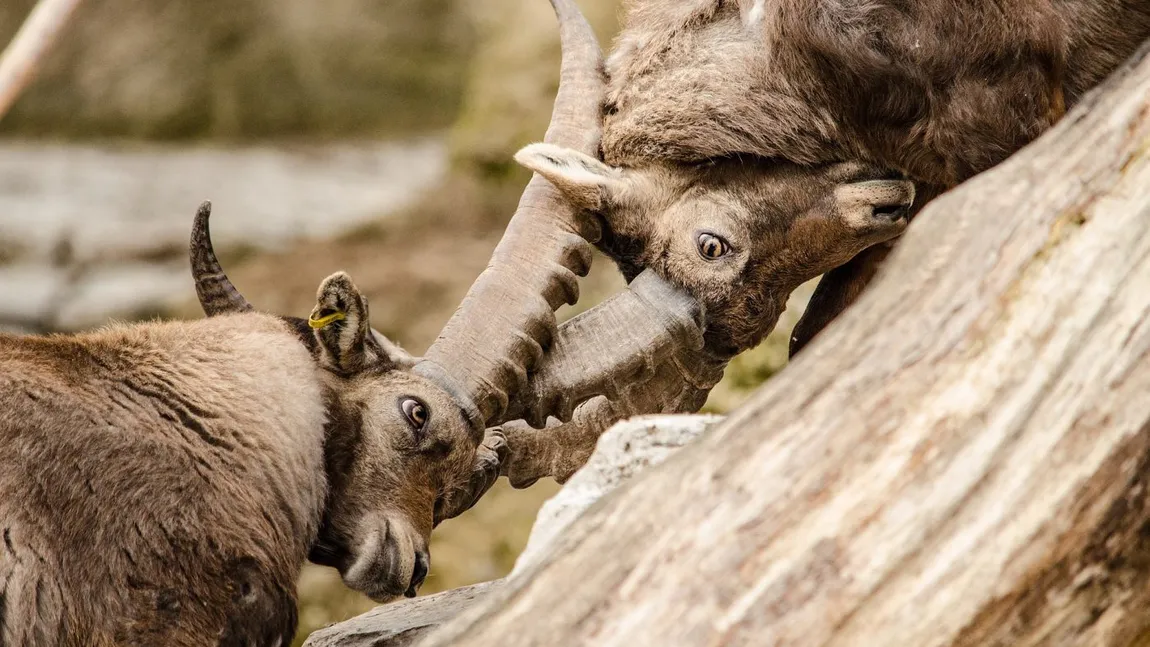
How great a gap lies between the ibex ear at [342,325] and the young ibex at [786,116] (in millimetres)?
780

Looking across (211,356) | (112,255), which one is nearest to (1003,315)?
(211,356)

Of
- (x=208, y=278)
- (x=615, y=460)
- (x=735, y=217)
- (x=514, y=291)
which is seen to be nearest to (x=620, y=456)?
(x=615, y=460)

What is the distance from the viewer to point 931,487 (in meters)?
2.34

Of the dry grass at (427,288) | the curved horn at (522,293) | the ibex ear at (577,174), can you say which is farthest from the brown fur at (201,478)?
the dry grass at (427,288)

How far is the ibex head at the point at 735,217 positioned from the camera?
4.14 meters

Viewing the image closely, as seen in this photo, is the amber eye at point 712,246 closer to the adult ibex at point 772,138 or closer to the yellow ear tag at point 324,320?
the adult ibex at point 772,138

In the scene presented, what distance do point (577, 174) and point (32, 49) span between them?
6.21 ft

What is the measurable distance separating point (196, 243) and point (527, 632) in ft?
7.30

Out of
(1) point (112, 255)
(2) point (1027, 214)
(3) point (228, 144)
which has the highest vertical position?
(2) point (1027, 214)

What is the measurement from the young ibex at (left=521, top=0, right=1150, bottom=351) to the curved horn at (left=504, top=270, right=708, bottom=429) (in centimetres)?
11

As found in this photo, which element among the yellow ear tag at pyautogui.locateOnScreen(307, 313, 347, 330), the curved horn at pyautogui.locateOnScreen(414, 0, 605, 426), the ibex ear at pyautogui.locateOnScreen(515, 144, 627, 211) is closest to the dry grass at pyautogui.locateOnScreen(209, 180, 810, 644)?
the curved horn at pyautogui.locateOnScreen(414, 0, 605, 426)

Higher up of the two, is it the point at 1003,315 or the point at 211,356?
the point at 1003,315

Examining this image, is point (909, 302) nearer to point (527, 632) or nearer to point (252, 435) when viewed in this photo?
point (527, 632)

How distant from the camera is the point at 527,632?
241 centimetres
